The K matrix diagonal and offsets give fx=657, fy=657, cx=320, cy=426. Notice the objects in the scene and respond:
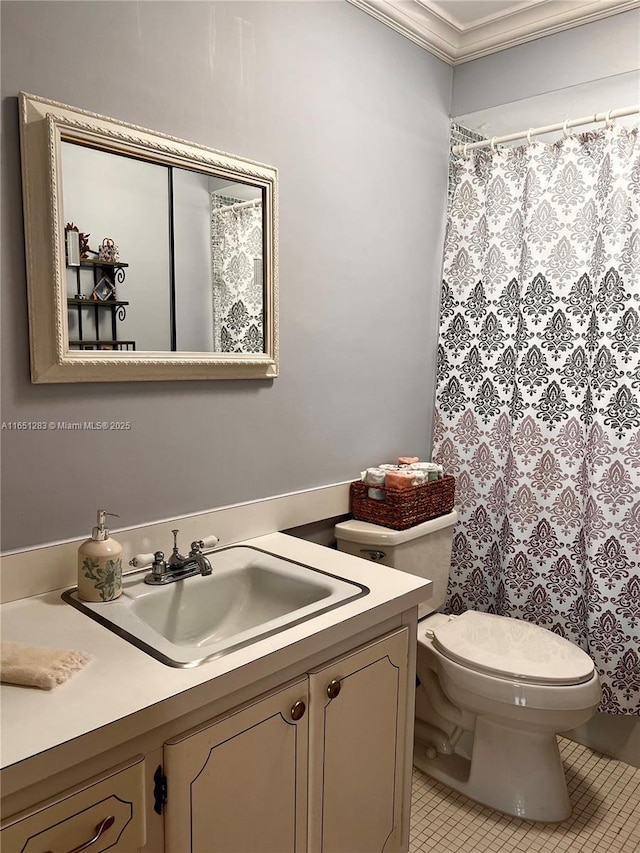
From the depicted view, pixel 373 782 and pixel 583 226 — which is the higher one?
pixel 583 226

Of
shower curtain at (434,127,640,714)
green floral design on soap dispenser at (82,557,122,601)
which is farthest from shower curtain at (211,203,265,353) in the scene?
shower curtain at (434,127,640,714)

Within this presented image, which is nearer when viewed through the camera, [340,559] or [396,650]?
[396,650]

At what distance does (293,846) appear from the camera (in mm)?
1319

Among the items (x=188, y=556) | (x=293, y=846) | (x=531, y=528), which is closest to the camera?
(x=293, y=846)

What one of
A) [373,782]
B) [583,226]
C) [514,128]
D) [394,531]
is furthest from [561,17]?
[373,782]

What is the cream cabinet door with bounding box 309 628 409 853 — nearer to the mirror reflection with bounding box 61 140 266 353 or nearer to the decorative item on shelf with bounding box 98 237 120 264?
the mirror reflection with bounding box 61 140 266 353

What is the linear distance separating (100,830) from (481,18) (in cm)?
252

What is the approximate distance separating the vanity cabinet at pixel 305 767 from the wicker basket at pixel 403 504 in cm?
53

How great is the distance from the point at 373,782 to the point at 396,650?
30cm

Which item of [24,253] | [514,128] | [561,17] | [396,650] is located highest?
[561,17]

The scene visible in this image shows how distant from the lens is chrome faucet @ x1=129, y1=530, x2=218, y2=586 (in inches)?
59.3

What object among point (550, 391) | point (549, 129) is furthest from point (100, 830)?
point (549, 129)

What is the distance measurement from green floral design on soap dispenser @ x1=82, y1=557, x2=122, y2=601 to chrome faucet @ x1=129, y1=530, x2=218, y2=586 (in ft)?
0.37

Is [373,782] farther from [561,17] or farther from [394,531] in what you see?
[561,17]
